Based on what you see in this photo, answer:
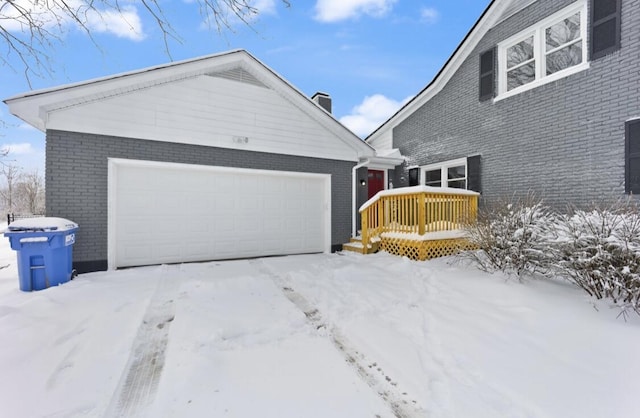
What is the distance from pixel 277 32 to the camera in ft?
11.6

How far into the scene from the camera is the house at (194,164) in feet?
17.8

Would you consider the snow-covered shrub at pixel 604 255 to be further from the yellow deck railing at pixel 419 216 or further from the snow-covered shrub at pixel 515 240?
the yellow deck railing at pixel 419 216

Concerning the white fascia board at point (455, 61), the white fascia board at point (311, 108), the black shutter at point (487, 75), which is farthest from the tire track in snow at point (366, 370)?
the white fascia board at point (455, 61)

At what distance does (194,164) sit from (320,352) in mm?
5397

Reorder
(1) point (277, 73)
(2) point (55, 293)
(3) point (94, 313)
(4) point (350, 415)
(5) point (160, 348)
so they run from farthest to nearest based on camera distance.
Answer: (1) point (277, 73), (2) point (55, 293), (3) point (94, 313), (5) point (160, 348), (4) point (350, 415)

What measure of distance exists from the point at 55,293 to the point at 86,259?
150 cm

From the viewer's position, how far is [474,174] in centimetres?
823

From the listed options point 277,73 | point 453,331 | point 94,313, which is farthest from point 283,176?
point 453,331

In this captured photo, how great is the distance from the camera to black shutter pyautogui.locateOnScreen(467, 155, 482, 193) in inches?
320

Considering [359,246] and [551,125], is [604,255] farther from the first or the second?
[359,246]

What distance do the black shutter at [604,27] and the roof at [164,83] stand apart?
5.37 m

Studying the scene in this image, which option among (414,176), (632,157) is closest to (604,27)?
(632,157)

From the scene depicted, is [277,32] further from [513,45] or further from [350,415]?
[513,45]

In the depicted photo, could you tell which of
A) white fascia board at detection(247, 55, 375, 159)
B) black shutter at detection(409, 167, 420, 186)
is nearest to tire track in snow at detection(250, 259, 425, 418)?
white fascia board at detection(247, 55, 375, 159)
